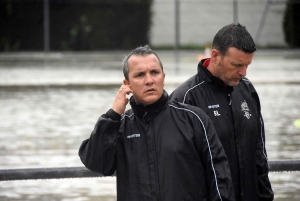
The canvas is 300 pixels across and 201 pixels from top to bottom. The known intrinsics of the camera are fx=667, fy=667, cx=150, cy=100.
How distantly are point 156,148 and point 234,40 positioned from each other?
31.2 inches

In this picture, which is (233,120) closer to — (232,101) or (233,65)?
(232,101)

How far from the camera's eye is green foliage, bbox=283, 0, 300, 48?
32.7 metres

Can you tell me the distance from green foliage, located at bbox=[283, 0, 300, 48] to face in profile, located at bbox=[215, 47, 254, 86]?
30.0 m

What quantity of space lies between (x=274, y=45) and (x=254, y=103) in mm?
30306

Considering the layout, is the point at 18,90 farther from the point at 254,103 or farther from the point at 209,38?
the point at 209,38

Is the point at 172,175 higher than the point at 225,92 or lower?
lower

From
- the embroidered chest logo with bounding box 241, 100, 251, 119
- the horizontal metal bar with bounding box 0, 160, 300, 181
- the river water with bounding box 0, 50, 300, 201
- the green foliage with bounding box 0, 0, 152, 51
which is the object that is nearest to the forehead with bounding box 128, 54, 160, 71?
the embroidered chest logo with bounding box 241, 100, 251, 119

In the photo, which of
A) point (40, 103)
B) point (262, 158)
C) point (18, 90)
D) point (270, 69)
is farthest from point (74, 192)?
point (270, 69)

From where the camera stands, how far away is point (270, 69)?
77.7 feet

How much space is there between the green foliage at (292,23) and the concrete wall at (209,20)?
0.28 meters

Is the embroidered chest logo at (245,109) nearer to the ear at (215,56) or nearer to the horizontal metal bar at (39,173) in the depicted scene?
the ear at (215,56)

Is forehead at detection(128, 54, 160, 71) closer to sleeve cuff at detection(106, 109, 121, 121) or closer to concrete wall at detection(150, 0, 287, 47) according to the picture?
sleeve cuff at detection(106, 109, 121, 121)

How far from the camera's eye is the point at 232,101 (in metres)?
3.65

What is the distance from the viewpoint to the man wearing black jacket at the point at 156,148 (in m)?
3.07
